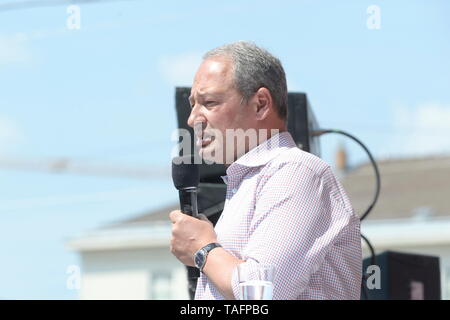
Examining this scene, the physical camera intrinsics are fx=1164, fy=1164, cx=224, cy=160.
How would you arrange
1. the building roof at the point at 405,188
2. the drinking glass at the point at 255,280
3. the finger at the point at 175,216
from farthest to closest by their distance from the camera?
the building roof at the point at 405,188 < the finger at the point at 175,216 < the drinking glass at the point at 255,280

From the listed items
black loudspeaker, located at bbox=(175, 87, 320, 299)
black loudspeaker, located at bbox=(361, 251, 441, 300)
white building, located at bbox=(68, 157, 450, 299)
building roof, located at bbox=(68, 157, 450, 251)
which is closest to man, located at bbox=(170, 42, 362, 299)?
black loudspeaker, located at bbox=(175, 87, 320, 299)

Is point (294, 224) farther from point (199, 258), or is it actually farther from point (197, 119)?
point (197, 119)

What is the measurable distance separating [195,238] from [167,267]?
26459mm

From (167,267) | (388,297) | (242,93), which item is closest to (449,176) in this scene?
(167,267)

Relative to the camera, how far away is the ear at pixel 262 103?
10.4 feet

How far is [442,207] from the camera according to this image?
28.2 meters

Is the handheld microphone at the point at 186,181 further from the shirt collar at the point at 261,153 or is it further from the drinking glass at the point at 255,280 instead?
the drinking glass at the point at 255,280

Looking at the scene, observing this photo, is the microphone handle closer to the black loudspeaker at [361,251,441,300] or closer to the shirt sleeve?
the shirt sleeve

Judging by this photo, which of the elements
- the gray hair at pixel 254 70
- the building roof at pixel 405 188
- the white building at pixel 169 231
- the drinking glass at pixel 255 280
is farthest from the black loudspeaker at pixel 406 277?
the building roof at pixel 405 188

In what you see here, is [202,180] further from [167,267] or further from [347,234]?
[167,267]

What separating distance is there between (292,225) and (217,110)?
44 centimetres

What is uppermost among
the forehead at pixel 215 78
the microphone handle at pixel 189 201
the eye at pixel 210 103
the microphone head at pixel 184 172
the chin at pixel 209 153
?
the forehead at pixel 215 78

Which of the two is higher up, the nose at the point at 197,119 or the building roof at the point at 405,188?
the nose at the point at 197,119

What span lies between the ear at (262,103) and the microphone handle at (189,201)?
0.28m
